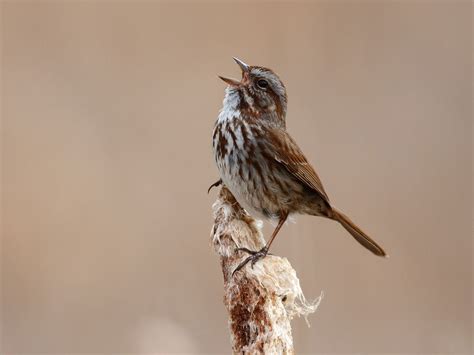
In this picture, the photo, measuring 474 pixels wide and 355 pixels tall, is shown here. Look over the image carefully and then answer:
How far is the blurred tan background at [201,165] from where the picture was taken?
13.3 feet

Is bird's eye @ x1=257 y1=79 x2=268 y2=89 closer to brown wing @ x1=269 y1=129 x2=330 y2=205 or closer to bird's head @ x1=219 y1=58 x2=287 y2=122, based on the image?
bird's head @ x1=219 y1=58 x2=287 y2=122

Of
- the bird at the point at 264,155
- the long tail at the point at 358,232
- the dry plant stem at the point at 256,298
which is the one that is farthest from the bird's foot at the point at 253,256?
the long tail at the point at 358,232

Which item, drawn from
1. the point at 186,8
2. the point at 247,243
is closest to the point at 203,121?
the point at 186,8

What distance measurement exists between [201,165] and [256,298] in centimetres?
259

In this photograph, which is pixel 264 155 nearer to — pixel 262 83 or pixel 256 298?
pixel 262 83

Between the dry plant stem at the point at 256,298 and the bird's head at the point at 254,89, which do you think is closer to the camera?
the dry plant stem at the point at 256,298

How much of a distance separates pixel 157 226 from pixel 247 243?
1985 mm

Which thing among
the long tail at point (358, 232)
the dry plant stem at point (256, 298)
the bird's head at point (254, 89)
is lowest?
the dry plant stem at point (256, 298)

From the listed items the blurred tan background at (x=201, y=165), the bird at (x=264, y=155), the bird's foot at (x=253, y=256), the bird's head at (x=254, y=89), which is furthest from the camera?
the blurred tan background at (x=201, y=165)

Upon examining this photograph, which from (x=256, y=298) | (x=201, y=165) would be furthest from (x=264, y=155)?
(x=201, y=165)

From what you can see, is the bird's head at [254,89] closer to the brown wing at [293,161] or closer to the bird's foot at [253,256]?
the brown wing at [293,161]

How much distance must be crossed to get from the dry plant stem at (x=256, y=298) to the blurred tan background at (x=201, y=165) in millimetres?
1582

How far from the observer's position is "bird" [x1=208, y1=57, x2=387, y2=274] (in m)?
3.11

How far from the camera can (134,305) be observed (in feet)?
12.9
